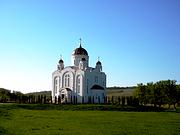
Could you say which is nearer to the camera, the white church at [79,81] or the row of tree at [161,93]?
the white church at [79,81]

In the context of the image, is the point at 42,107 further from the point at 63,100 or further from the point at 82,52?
the point at 82,52

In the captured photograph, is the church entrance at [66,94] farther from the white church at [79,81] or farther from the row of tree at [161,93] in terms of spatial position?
the row of tree at [161,93]

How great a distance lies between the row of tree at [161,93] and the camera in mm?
81625

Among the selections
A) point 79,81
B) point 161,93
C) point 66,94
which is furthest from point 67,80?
point 161,93

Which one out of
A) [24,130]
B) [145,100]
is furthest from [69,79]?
[24,130]

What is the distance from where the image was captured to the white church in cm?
7769

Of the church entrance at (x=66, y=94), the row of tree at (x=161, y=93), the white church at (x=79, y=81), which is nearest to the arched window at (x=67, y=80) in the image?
the white church at (x=79, y=81)

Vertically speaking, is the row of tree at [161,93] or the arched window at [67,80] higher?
the arched window at [67,80]

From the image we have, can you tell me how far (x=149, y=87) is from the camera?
8494cm

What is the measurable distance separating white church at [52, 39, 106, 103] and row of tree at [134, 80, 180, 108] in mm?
9825

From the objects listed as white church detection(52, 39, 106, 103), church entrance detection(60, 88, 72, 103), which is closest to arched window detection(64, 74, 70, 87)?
white church detection(52, 39, 106, 103)

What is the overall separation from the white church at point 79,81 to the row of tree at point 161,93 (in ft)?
32.2

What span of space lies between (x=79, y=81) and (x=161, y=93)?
18624 millimetres

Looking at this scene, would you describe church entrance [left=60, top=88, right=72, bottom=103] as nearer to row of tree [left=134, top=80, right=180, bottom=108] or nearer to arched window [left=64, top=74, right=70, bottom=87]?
arched window [left=64, top=74, right=70, bottom=87]
